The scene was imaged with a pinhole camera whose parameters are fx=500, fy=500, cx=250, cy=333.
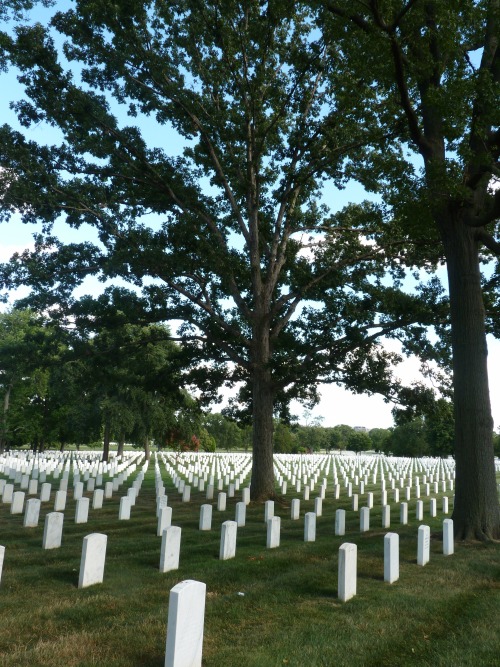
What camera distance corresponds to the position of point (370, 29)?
8.35 metres

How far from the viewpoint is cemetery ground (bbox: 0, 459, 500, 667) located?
3699 mm

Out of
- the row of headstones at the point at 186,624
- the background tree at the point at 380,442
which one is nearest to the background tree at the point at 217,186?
the row of headstones at the point at 186,624

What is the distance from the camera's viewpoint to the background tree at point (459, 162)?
328 inches

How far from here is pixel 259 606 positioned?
4859 mm

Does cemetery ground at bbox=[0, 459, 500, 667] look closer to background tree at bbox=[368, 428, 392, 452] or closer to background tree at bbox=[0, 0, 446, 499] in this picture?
background tree at bbox=[0, 0, 446, 499]

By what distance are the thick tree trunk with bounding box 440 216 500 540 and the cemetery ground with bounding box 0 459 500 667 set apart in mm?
570

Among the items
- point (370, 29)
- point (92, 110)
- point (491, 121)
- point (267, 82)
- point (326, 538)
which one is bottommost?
point (326, 538)

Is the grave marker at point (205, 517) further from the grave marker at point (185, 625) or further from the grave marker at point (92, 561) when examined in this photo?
the grave marker at point (185, 625)

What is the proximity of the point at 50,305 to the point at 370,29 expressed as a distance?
383 inches

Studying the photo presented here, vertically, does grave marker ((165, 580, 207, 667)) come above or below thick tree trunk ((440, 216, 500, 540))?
below

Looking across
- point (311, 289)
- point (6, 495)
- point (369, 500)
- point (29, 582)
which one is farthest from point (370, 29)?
point (6, 495)

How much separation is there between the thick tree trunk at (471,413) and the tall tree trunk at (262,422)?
18.7 feet

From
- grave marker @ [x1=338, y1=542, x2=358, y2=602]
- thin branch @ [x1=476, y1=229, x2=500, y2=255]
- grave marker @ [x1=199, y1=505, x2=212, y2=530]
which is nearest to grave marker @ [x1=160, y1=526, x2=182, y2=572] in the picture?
grave marker @ [x1=338, y1=542, x2=358, y2=602]

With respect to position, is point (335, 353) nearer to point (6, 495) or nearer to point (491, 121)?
point (491, 121)
